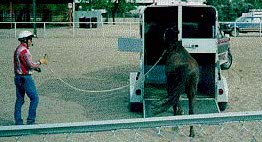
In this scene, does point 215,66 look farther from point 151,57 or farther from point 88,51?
point 88,51

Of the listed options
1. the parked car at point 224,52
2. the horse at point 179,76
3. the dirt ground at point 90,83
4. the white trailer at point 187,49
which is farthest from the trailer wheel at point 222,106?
the parked car at point 224,52

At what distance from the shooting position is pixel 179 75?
783 cm

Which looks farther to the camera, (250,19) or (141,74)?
(250,19)

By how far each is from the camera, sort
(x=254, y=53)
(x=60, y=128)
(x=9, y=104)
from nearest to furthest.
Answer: (x=60, y=128) < (x=9, y=104) < (x=254, y=53)

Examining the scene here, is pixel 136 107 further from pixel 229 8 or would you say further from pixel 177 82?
pixel 229 8

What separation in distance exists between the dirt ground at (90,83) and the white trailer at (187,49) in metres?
0.56

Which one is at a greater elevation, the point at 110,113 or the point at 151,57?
the point at 151,57

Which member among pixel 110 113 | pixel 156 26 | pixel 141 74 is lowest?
pixel 110 113

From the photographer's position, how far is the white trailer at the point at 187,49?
9721 millimetres

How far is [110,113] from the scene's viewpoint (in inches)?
379

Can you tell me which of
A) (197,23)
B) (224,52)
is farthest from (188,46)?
(224,52)

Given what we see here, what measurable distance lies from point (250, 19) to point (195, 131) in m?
30.8

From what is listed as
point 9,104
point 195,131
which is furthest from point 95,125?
point 9,104

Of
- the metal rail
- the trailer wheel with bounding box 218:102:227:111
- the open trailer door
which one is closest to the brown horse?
the open trailer door
